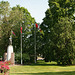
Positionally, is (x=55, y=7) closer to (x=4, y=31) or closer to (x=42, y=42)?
(x=42, y=42)

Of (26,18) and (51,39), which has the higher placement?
(26,18)

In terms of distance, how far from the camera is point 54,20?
35188mm

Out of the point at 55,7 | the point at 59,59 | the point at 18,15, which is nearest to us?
the point at 59,59

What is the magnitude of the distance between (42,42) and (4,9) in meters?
12.4

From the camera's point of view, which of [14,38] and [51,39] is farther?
[14,38]

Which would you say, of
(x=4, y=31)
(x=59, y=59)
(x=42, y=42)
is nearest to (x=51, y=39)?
(x=59, y=59)

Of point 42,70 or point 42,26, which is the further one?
point 42,26

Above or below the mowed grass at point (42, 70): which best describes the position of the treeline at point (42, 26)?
above

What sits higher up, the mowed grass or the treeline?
the treeline

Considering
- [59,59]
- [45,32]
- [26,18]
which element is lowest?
[59,59]

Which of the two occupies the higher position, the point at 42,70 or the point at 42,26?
the point at 42,26

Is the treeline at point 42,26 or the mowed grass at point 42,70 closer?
the mowed grass at point 42,70

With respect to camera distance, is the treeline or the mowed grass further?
the treeline

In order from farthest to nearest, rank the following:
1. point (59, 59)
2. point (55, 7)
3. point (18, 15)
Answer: point (18, 15)
point (55, 7)
point (59, 59)
